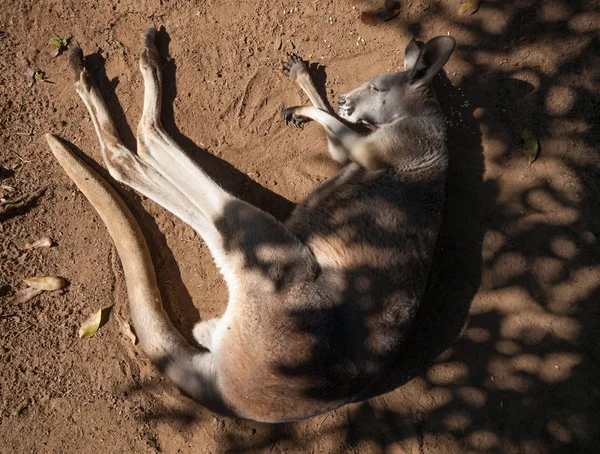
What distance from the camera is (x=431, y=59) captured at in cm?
336

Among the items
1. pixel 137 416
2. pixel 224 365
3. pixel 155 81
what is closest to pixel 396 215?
pixel 224 365

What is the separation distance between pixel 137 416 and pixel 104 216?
1745 millimetres

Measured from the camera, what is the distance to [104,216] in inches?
136

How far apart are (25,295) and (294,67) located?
10.1 ft

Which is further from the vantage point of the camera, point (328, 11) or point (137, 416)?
point (328, 11)

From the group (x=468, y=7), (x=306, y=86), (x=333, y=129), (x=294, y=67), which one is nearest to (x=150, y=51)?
(x=294, y=67)

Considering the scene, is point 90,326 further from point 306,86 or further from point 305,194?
point 306,86

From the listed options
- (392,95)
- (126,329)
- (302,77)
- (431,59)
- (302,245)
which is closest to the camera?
(302,245)

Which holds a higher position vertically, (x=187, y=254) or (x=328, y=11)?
(x=328, y=11)

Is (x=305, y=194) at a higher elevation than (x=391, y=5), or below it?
below

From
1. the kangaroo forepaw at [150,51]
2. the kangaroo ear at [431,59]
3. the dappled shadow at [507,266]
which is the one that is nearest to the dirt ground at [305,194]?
the dappled shadow at [507,266]

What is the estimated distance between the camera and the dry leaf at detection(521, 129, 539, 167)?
3801 millimetres

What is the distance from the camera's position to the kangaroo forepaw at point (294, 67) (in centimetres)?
377

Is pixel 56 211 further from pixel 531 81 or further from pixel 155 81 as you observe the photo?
pixel 531 81
